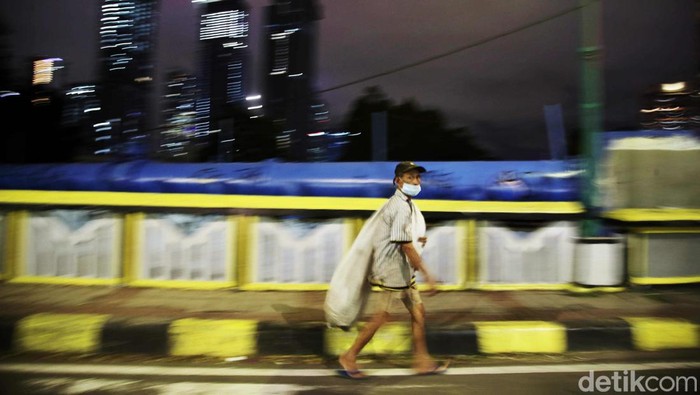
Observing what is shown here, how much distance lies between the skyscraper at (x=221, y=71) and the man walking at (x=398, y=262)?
25.4m

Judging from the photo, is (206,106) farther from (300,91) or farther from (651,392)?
(651,392)

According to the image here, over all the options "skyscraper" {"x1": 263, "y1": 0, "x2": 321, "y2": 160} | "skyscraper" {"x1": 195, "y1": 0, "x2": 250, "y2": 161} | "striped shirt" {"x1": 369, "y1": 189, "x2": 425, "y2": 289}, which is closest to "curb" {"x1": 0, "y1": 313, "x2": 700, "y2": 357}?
"striped shirt" {"x1": 369, "y1": 189, "x2": 425, "y2": 289}

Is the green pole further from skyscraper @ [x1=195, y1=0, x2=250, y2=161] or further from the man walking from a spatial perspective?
skyscraper @ [x1=195, y1=0, x2=250, y2=161]

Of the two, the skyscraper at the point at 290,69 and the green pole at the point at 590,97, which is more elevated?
the skyscraper at the point at 290,69

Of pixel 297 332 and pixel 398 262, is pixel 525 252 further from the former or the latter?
pixel 297 332

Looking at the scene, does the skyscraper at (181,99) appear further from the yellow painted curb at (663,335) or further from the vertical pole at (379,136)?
the yellow painted curb at (663,335)

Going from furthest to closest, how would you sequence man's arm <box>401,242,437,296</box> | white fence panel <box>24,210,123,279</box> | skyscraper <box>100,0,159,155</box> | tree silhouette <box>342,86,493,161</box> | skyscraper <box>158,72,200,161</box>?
skyscraper <box>158,72,200,161</box>
tree silhouette <box>342,86,493,161</box>
skyscraper <box>100,0,159,155</box>
white fence panel <box>24,210,123,279</box>
man's arm <box>401,242,437,296</box>

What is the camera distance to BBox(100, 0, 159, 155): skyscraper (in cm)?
2190

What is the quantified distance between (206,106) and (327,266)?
91.7 feet

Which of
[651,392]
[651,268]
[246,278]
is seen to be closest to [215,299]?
[246,278]

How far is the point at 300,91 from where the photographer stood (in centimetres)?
2089

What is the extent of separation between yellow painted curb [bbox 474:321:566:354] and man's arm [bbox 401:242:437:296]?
1.05m

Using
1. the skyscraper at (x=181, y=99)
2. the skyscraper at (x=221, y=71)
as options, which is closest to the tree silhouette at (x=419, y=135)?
the skyscraper at (x=221, y=71)

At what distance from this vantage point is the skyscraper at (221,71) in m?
29.9
